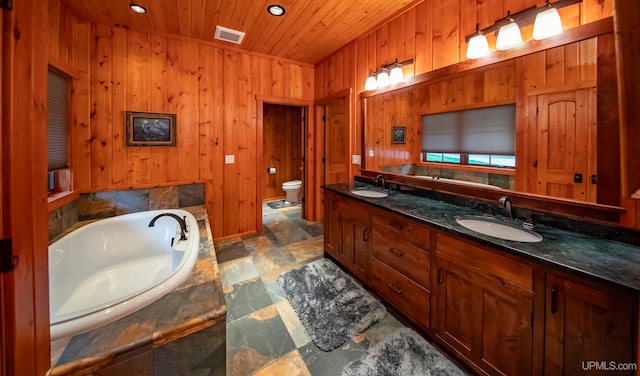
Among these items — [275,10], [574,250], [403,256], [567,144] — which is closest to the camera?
[574,250]

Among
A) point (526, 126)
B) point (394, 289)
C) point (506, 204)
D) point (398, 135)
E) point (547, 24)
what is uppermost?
point (547, 24)

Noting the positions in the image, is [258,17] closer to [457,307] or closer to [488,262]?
[488,262]

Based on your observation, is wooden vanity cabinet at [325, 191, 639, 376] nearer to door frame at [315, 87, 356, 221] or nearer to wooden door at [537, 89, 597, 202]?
wooden door at [537, 89, 597, 202]

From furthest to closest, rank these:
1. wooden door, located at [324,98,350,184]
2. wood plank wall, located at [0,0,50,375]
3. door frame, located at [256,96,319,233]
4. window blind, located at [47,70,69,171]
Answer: door frame, located at [256,96,319,233] < wooden door, located at [324,98,350,184] < window blind, located at [47,70,69,171] < wood plank wall, located at [0,0,50,375]

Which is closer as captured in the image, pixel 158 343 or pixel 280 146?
pixel 158 343

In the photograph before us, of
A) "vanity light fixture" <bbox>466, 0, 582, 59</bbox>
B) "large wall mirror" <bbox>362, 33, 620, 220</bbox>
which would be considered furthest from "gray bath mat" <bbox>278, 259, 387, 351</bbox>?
"vanity light fixture" <bbox>466, 0, 582, 59</bbox>

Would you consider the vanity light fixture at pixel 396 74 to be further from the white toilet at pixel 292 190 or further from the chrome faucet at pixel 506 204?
the white toilet at pixel 292 190

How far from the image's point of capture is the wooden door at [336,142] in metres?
3.48

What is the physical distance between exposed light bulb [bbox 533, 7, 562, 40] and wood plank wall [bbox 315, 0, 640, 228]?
54 millimetres

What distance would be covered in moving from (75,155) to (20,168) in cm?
267

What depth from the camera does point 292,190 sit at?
17.9ft

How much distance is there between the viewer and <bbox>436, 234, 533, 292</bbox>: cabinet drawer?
1.17 meters

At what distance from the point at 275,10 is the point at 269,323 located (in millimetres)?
2743

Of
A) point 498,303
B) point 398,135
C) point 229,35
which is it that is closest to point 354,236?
point 398,135
